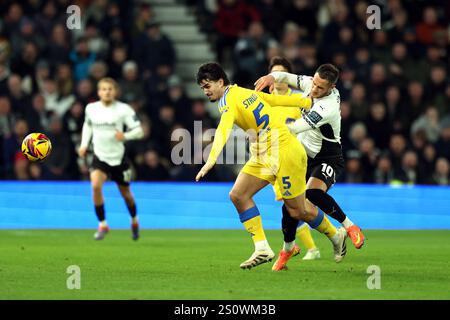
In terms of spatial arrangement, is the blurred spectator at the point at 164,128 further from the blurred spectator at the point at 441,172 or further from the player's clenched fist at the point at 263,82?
the player's clenched fist at the point at 263,82

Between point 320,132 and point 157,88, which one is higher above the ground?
point 157,88

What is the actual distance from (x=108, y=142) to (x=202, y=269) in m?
4.97

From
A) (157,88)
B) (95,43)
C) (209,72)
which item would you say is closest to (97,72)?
(95,43)

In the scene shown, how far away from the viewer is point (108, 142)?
Answer: 15.3 metres

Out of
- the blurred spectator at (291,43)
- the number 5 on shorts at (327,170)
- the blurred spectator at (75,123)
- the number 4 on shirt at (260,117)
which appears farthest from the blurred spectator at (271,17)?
the number 4 on shirt at (260,117)

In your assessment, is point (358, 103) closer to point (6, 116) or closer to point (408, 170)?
point (408, 170)

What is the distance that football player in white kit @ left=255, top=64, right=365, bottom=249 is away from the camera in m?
10.7

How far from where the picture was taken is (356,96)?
1939 centimetres

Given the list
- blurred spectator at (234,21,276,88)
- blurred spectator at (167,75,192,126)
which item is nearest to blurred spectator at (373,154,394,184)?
blurred spectator at (234,21,276,88)

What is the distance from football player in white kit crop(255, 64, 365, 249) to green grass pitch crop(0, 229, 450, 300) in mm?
625

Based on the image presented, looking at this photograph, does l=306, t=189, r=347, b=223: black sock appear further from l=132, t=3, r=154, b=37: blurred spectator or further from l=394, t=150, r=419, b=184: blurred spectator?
l=132, t=3, r=154, b=37: blurred spectator

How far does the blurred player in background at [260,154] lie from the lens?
33.2 ft

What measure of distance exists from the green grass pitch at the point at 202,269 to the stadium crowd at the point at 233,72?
2684 millimetres
